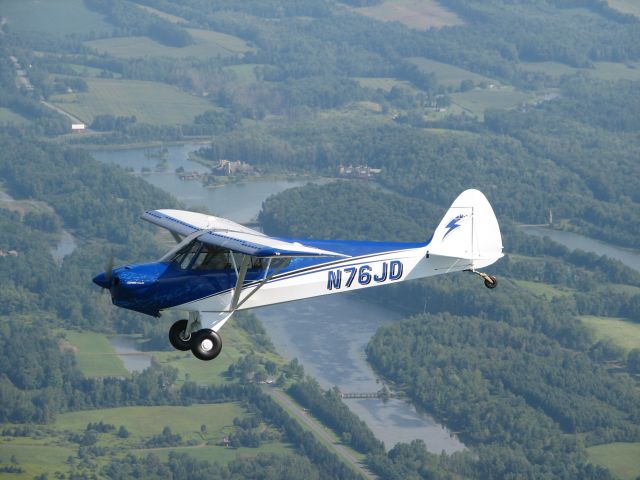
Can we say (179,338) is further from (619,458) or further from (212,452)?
(619,458)

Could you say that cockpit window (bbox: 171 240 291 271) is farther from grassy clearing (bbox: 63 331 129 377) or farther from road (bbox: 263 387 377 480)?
grassy clearing (bbox: 63 331 129 377)

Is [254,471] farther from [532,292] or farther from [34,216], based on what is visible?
[34,216]

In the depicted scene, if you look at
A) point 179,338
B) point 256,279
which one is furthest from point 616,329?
point 179,338

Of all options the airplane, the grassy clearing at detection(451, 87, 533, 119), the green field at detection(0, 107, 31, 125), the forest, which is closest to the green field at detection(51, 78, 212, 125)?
the forest

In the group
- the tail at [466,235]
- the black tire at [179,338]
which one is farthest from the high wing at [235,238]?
the tail at [466,235]

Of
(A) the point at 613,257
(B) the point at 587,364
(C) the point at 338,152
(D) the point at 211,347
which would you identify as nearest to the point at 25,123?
(C) the point at 338,152
